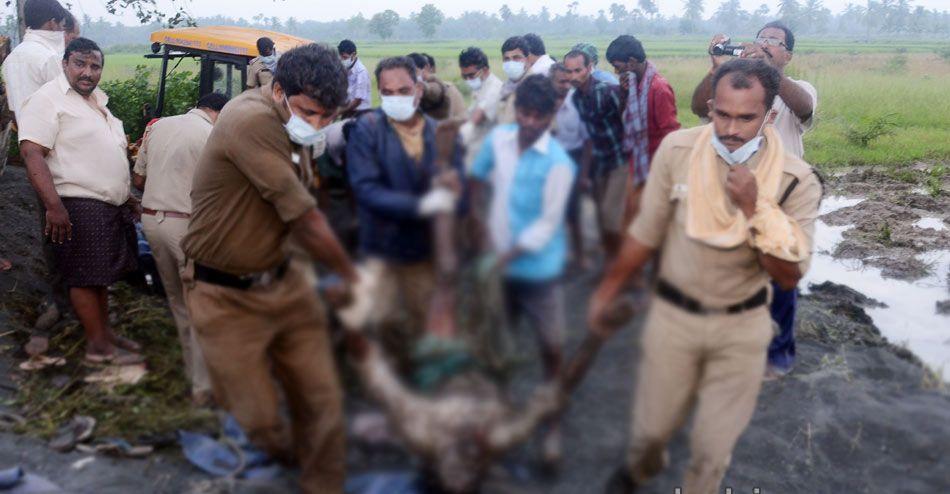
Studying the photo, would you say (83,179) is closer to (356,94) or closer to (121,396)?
(121,396)

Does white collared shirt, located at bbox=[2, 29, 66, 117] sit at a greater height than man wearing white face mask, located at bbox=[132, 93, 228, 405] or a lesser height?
greater

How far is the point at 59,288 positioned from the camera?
5.16 meters

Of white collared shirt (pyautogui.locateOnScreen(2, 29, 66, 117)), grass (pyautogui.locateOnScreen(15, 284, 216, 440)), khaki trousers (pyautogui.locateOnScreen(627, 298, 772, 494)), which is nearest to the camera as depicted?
khaki trousers (pyautogui.locateOnScreen(627, 298, 772, 494))

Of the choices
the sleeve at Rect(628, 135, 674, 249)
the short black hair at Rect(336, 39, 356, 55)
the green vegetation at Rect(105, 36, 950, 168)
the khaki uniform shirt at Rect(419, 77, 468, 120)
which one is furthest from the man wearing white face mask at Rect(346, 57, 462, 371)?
the short black hair at Rect(336, 39, 356, 55)

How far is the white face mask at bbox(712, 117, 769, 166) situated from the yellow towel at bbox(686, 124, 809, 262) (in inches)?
1.4

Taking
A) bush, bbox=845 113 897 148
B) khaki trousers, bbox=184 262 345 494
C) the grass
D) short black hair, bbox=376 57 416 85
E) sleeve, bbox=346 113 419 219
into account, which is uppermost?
short black hair, bbox=376 57 416 85

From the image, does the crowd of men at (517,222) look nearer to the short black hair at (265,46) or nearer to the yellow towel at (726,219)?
the yellow towel at (726,219)

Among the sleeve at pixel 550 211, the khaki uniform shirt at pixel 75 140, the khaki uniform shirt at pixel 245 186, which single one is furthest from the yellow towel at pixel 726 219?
the khaki uniform shirt at pixel 75 140

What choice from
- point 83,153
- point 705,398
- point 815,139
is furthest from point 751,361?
point 815,139

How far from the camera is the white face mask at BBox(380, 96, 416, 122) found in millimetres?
1922

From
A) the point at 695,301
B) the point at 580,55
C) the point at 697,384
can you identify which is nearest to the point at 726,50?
the point at 580,55

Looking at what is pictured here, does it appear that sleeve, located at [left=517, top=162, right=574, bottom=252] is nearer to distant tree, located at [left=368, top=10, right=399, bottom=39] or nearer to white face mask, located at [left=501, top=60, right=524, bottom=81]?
distant tree, located at [left=368, top=10, right=399, bottom=39]

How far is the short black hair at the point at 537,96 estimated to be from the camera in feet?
6.05

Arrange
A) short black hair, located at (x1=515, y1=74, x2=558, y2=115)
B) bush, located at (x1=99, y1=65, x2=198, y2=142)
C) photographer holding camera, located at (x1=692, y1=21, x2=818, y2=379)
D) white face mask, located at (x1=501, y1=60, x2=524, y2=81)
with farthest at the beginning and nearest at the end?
bush, located at (x1=99, y1=65, x2=198, y2=142), photographer holding camera, located at (x1=692, y1=21, x2=818, y2=379), white face mask, located at (x1=501, y1=60, x2=524, y2=81), short black hair, located at (x1=515, y1=74, x2=558, y2=115)
